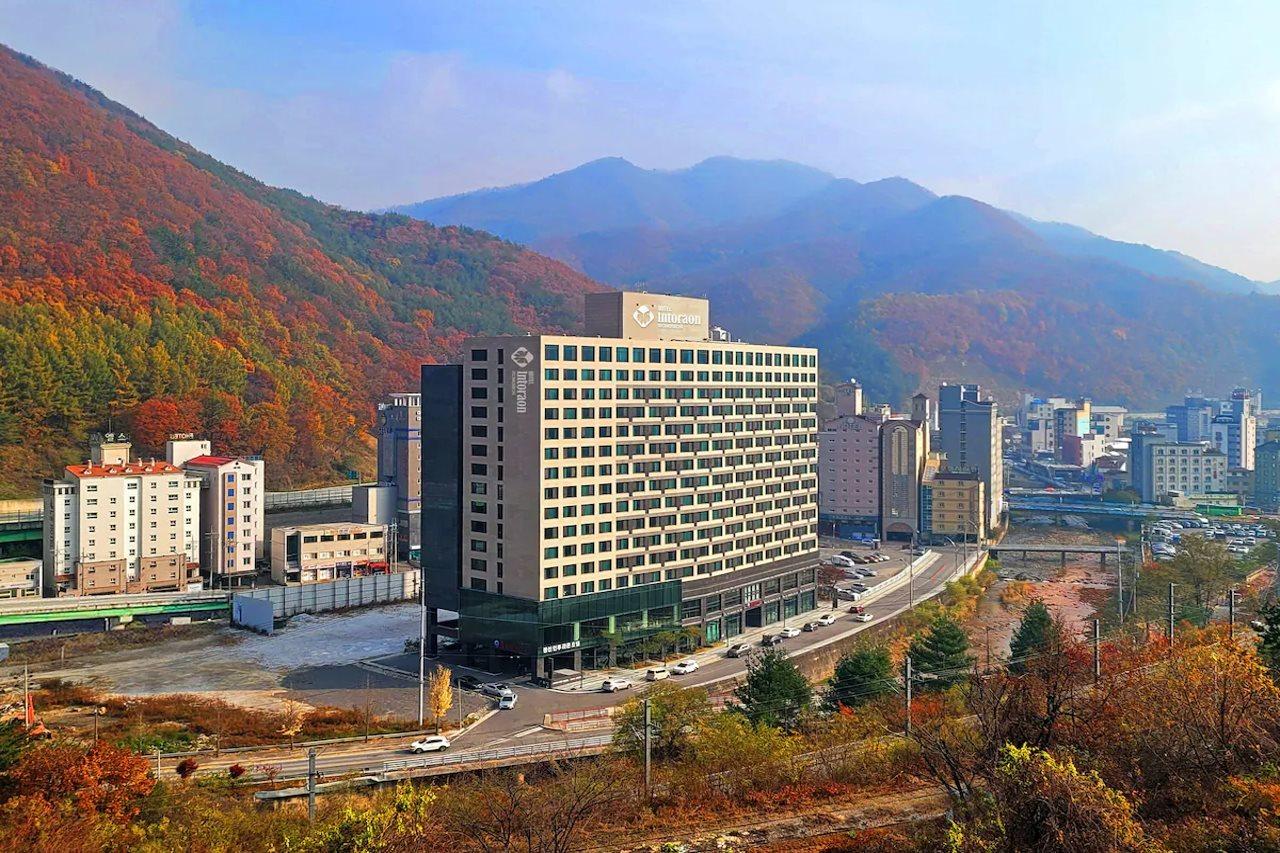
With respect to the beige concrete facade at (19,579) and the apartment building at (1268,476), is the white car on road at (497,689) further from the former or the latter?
the apartment building at (1268,476)

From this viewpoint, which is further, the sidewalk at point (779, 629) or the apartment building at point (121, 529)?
the apartment building at point (121, 529)

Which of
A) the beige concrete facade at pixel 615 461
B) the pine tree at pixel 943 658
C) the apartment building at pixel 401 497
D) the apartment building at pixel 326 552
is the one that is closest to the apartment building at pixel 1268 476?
the beige concrete facade at pixel 615 461

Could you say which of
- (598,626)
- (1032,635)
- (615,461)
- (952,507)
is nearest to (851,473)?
(952,507)

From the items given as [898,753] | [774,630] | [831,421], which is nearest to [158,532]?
[774,630]

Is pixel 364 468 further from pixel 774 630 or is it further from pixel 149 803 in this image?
pixel 149 803

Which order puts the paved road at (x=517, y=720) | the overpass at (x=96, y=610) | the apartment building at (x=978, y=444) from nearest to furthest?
the paved road at (x=517, y=720)
the overpass at (x=96, y=610)
the apartment building at (x=978, y=444)

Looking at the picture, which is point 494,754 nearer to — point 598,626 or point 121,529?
point 598,626

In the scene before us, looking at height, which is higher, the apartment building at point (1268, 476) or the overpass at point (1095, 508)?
the apartment building at point (1268, 476)
